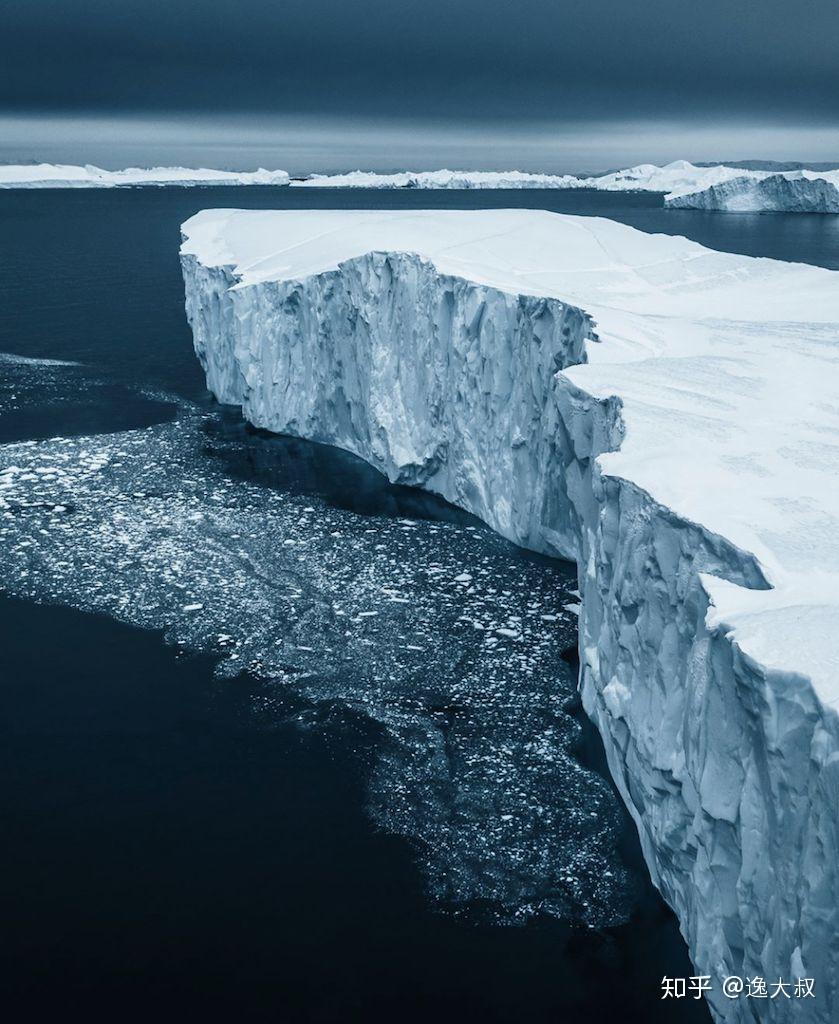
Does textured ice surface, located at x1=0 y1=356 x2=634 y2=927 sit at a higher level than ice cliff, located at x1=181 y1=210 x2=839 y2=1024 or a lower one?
lower

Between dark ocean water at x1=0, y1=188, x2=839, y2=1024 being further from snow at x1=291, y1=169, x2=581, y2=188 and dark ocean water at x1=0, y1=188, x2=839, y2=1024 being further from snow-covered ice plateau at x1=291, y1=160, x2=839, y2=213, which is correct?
snow at x1=291, y1=169, x2=581, y2=188

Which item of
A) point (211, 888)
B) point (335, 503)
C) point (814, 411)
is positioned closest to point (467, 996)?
point (211, 888)

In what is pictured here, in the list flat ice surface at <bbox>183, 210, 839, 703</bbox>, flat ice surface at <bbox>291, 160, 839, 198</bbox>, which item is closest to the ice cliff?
flat ice surface at <bbox>183, 210, 839, 703</bbox>

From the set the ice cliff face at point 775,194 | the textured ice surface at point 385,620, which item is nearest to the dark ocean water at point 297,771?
the textured ice surface at point 385,620

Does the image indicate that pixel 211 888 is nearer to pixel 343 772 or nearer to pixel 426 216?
pixel 343 772

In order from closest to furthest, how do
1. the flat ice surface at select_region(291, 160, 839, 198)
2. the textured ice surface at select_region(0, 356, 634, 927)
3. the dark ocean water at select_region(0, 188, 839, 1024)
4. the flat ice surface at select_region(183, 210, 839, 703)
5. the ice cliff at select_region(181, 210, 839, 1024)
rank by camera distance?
the ice cliff at select_region(181, 210, 839, 1024), the flat ice surface at select_region(183, 210, 839, 703), the dark ocean water at select_region(0, 188, 839, 1024), the textured ice surface at select_region(0, 356, 634, 927), the flat ice surface at select_region(291, 160, 839, 198)

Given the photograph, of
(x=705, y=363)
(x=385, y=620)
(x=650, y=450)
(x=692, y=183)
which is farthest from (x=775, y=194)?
(x=650, y=450)

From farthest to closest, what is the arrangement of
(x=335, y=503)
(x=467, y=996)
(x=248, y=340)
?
(x=248, y=340)
(x=335, y=503)
(x=467, y=996)
